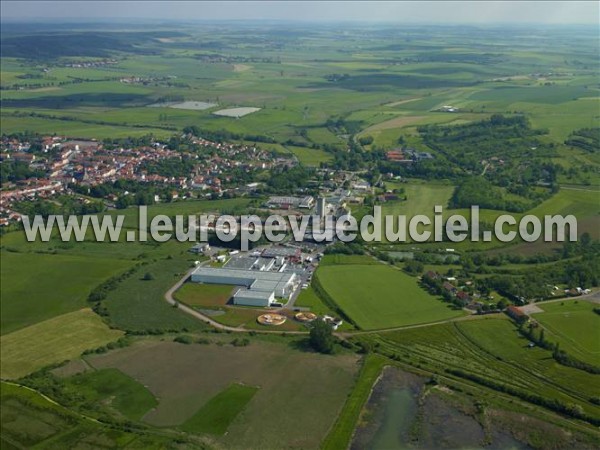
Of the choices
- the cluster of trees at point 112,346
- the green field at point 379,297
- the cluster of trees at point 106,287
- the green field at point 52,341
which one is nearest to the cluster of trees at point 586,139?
the green field at point 379,297

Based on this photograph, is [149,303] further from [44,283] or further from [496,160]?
[496,160]

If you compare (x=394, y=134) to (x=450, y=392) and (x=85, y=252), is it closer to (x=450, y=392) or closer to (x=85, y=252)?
(x=85, y=252)

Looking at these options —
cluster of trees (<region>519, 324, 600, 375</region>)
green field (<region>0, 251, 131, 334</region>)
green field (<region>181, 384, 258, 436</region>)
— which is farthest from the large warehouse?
cluster of trees (<region>519, 324, 600, 375</region>)

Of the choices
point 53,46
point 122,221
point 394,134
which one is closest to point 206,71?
point 53,46

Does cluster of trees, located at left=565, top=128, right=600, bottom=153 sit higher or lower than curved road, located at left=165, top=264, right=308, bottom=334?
higher

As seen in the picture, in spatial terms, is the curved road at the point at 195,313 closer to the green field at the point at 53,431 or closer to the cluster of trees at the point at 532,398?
the cluster of trees at the point at 532,398

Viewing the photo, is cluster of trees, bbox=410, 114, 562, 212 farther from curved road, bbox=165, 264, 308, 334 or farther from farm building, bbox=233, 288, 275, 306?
curved road, bbox=165, 264, 308, 334

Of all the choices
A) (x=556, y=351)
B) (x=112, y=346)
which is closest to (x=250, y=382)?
(x=112, y=346)
